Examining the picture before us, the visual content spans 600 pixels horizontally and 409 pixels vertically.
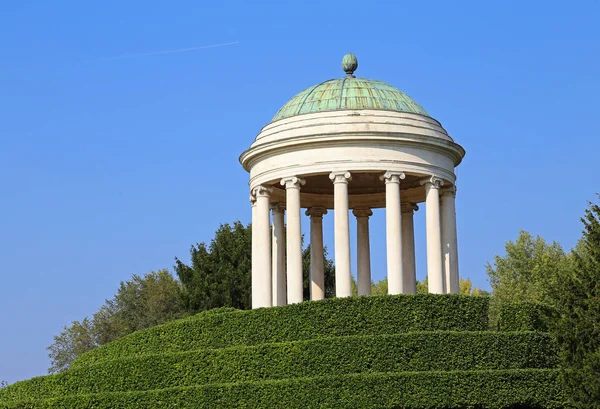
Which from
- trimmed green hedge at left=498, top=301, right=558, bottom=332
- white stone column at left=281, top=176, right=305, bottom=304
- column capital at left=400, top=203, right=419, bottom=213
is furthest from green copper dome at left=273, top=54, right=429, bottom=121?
trimmed green hedge at left=498, top=301, right=558, bottom=332

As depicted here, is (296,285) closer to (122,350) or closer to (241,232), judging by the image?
(122,350)

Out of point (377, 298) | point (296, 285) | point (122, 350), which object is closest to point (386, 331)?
point (377, 298)

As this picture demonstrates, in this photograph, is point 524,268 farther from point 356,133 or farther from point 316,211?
point 356,133

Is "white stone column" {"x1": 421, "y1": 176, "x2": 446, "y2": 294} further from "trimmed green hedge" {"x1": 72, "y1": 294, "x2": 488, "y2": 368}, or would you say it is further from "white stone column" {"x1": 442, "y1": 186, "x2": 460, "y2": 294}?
"trimmed green hedge" {"x1": 72, "y1": 294, "x2": 488, "y2": 368}

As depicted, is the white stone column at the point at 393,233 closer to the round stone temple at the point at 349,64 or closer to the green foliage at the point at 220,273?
the round stone temple at the point at 349,64

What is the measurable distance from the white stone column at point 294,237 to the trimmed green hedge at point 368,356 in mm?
7929

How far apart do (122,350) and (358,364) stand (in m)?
12.4

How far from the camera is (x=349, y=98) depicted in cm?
4950

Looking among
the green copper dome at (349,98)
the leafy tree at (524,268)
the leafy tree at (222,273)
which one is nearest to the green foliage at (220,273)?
the leafy tree at (222,273)

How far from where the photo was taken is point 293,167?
48250 millimetres

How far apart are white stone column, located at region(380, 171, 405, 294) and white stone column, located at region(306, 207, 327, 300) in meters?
7.75

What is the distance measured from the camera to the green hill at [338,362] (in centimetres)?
3706

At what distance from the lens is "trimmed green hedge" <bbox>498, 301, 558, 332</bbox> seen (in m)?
40.2

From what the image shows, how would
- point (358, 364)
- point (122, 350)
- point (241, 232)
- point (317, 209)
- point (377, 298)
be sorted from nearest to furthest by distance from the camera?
point (358, 364)
point (377, 298)
point (122, 350)
point (317, 209)
point (241, 232)
